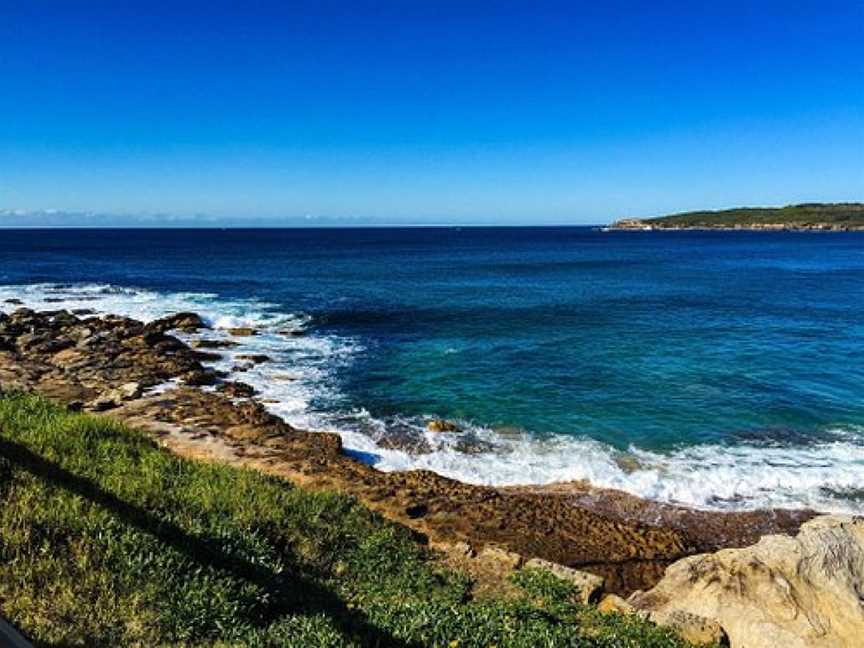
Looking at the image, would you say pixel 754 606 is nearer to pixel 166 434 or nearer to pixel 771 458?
pixel 771 458

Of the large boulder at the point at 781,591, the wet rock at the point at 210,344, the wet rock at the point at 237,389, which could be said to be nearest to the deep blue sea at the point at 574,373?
the wet rock at the point at 237,389

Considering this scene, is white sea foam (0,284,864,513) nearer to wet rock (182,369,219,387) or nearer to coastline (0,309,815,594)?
coastline (0,309,815,594)

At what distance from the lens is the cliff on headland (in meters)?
9.63

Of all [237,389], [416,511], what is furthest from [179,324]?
[416,511]

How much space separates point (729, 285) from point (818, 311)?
56.6 feet

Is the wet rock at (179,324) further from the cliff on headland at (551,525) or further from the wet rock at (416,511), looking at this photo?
the wet rock at (416,511)

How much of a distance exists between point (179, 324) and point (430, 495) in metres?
28.3

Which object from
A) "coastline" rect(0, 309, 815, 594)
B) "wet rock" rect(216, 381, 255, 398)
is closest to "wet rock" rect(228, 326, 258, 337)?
"coastline" rect(0, 309, 815, 594)

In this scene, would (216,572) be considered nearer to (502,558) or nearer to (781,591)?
(502,558)

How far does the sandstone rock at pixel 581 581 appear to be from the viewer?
9.80 metres

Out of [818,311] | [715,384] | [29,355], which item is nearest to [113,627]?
[715,384]

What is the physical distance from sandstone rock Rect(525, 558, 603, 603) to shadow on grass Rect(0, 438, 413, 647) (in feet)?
12.5

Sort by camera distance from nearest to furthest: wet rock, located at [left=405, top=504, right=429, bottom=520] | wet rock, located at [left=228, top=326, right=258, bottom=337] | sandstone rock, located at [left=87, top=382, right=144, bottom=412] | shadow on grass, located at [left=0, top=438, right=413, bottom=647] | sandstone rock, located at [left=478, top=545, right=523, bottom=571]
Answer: shadow on grass, located at [left=0, top=438, right=413, bottom=647] < sandstone rock, located at [left=478, top=545, right=523, bottom=571] < wet rock, located at [left=405, top=504, right=429, bottom=520] < sandstone rock, located at [left=87, top=382, right=144, bottom=412] < wet rock, located at [left=228, top=326, right=258, bottom=337]

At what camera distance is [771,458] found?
61.9 ft
